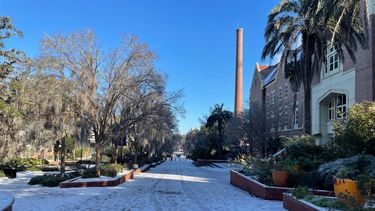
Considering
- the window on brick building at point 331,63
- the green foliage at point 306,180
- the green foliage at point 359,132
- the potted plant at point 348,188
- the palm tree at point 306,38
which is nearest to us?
the potted plant at point 348,188

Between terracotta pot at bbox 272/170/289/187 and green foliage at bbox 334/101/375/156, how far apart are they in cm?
471

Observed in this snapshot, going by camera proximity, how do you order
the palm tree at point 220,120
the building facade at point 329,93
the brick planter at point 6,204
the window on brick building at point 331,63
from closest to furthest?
1. the brick planter at point 6,204
2. the building facade at point 329,93
3. the window on brick building at point 331,63
4. the palm tree at point 220,120

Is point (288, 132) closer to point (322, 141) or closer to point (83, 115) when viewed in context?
point (322, 141)

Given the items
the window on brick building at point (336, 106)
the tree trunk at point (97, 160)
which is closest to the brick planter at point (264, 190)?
the tree trunk at point (97, 160)

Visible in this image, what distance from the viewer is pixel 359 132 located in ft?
66.7

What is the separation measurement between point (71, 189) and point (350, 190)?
13.0m

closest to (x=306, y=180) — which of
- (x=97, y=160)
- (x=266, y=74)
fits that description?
(x=97, y=160)

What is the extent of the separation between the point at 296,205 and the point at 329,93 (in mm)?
32422

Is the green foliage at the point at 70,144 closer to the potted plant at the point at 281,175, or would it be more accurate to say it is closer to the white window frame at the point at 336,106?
the potted plant at the point at 281,175

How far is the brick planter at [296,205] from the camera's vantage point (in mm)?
11377

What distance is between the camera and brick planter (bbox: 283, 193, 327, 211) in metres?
11.4

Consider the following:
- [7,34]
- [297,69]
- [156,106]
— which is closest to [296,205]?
[7,34]

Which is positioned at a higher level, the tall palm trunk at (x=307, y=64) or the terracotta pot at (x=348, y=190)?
the tall palm trunk at (x=307, y=64)

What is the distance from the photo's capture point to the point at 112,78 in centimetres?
2638
